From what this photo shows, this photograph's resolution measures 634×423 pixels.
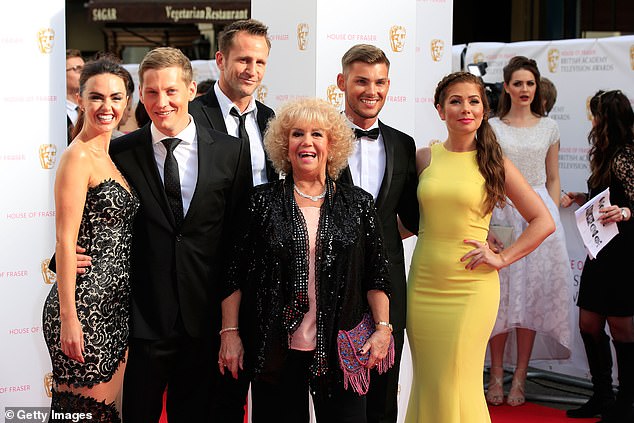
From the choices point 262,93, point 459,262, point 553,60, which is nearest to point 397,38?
point 262,93

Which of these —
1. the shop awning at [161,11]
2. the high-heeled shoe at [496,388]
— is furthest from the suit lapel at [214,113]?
the shop awning at [161,11]

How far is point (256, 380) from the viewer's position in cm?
362

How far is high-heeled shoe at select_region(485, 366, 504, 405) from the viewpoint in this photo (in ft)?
20.7

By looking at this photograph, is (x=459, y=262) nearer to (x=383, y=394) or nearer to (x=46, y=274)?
(x=383, y=394)

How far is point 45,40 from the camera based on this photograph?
205 inches

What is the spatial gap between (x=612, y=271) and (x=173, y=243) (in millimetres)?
3324

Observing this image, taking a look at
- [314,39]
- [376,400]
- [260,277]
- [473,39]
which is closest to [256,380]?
[260,277]

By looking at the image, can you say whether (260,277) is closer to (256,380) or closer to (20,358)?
(256,380)

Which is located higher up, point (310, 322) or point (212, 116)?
point (212, 116)

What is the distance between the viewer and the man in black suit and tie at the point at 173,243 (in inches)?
144

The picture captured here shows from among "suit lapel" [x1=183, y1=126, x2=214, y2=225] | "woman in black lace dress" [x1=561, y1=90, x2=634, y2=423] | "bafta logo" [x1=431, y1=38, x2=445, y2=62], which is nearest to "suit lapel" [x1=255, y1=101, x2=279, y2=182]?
"suit lapel" [x1=183, y1=126, x2=214, y2=225]

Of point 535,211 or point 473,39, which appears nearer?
point 535,211

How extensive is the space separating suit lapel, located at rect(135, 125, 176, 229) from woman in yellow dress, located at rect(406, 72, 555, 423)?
Result: 1.26 meters

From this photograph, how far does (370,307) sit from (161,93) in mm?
1204
